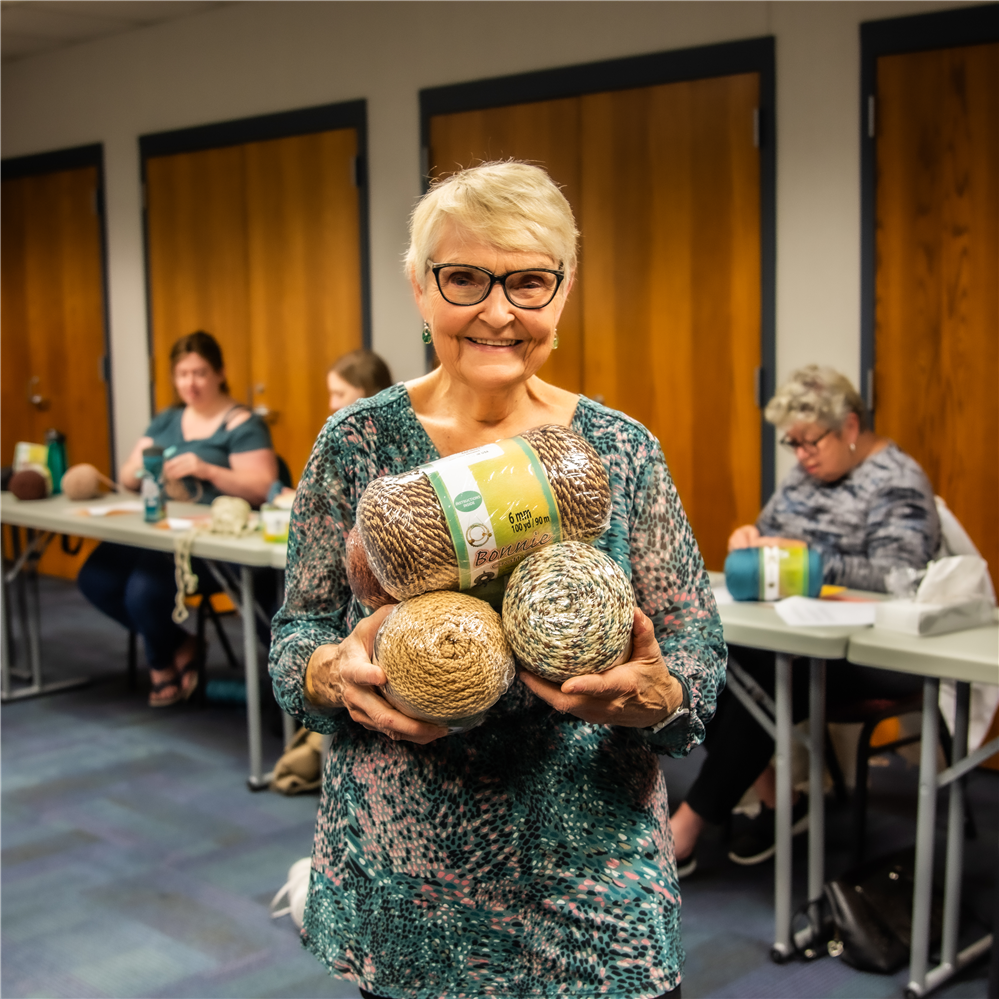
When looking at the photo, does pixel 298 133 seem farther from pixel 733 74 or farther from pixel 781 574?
pixel 781 574

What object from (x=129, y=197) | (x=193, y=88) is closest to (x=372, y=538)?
(x=193, y=88)

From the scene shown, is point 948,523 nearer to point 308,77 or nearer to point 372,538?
point 372,538

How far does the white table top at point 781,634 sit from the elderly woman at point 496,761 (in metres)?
1.19

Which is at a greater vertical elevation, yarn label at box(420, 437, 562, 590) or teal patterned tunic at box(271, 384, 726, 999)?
yarn label at box(420, 437, 562, 590)

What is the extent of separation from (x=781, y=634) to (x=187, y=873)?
157 centimetres

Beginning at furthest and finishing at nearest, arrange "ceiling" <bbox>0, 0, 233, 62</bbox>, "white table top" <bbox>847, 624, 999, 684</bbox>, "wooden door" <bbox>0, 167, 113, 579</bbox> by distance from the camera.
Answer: "wooden door" <bbox>0, 167, 113, 579</bbox>
"ceiling" <bbox>0, 0, 233, 62</bbox>
"white table top" <bbox>847, 624, 999, 684</bbox>

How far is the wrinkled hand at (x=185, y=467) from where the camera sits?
386cm

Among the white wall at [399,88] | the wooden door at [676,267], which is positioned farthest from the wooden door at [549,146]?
the white wall at [399,88]

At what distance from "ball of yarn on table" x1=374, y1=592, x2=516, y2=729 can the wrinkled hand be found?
10.4 feet

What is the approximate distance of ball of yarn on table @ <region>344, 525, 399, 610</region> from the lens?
0.94 m

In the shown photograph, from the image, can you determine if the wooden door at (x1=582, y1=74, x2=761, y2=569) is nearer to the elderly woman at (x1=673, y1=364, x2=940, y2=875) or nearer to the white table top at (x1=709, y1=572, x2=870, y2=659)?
the elderly woman at (x1=673, y1=364, x2=940, y2=875)

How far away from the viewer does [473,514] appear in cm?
84

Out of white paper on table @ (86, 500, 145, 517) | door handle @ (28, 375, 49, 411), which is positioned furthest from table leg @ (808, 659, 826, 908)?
door handle @ (28, 375, 49, 411)

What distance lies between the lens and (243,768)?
11.3 feet
